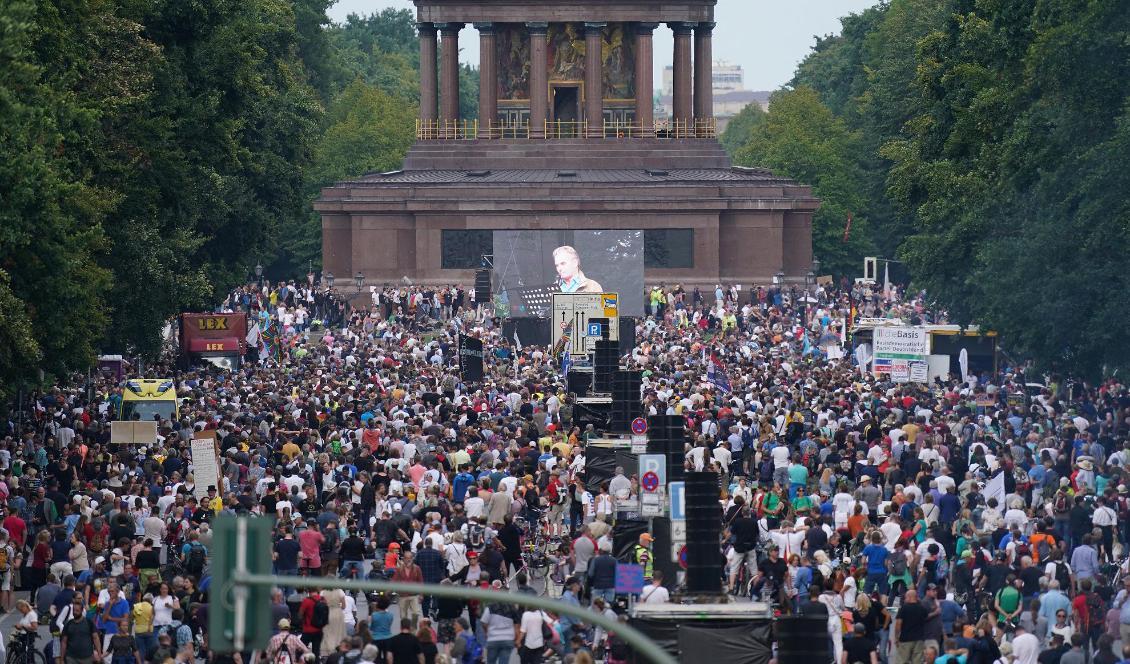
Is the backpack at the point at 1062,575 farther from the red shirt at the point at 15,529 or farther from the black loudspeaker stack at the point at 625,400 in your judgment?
the red shirt at the point at 15,529

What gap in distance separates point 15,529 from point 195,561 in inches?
166

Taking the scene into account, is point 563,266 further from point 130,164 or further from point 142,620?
point 142,620

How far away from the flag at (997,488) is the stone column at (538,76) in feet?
214

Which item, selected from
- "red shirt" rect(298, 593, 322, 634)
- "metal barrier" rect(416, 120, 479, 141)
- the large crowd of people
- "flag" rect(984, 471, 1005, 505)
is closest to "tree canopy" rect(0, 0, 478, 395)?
the large crowd of people

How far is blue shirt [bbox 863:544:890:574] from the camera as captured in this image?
95.4 feet

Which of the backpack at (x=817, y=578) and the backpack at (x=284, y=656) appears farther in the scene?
the backpack at (x=817, y=578)

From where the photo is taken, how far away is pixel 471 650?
85.1ft

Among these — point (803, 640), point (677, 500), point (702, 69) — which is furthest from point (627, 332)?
point (803, 640)

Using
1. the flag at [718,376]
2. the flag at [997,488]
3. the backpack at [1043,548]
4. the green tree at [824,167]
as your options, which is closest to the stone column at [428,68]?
the green tree at [824,167]

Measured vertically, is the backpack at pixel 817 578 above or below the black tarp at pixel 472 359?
below

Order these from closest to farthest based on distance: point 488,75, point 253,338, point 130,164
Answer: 1. point 130,164
2. point 253,338
3. point 488,75

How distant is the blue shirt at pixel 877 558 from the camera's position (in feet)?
95.4

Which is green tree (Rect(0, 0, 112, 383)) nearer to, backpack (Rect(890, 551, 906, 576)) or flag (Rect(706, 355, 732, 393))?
backpack (Rect(890, 551, 906, 576))

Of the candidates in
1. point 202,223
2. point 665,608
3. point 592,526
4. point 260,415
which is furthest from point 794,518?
point 202,223
